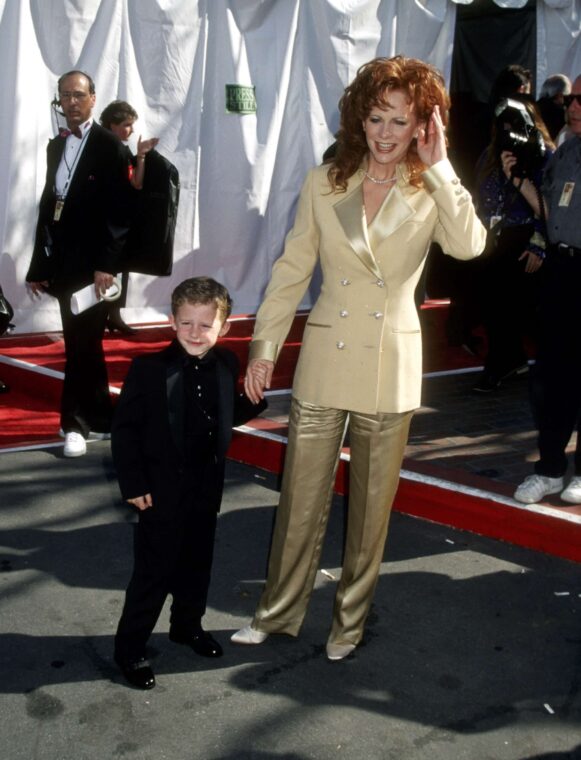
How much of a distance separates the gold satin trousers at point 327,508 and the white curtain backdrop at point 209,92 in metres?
6.17

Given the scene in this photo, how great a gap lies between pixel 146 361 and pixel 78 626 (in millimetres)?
1203

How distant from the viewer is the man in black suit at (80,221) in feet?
20.7

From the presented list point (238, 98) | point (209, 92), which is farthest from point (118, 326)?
point (238, 98)

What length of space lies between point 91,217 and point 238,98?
4.73m

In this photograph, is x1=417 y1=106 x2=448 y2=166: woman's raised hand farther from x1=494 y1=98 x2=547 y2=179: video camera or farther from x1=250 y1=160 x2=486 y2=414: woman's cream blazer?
x1=494 y1=98 x2=547 y2=179: video camera

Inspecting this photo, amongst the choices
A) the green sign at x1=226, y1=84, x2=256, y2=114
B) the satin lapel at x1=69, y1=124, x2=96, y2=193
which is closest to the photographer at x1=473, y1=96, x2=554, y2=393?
the satin lapel at x1=69, y1=124, x2=96, y2=193

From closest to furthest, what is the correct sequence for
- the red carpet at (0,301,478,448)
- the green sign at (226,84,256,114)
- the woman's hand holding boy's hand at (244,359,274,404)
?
the woman's hand holding boy's hand at (244,359,274,404)
the red carpet at (0,301,478,448)
the green sign at (226,84,256,114)

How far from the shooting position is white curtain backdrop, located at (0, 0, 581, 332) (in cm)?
947

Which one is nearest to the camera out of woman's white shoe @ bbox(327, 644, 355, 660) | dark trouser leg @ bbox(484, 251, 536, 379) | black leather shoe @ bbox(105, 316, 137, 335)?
woman's white shoe @ bbox(327, 644, 355, 660)

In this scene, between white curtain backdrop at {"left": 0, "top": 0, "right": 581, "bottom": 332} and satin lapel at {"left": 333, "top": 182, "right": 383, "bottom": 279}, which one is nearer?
satin lapel at {"left": 333, "top": 182, "right": 383, "bottom": 279}

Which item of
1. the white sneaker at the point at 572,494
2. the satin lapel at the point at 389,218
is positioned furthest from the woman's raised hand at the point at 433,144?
the white sneaker at the point at 572,494

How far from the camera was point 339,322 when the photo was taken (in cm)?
383

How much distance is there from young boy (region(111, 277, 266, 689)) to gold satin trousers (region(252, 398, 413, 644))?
0.86ft

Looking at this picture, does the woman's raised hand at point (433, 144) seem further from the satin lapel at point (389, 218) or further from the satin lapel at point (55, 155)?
the satin lapel at point (55, 155)
